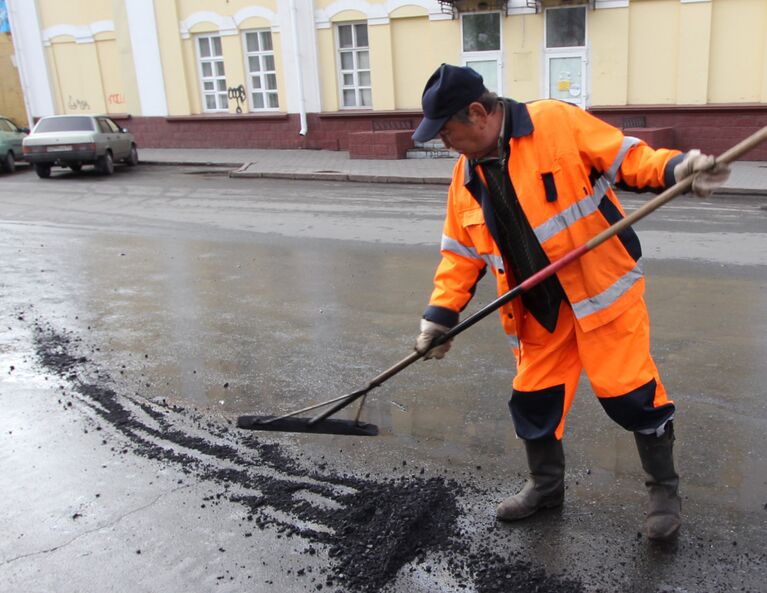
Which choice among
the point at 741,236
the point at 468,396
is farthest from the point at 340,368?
the point at 741,236

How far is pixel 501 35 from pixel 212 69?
8.51 meters

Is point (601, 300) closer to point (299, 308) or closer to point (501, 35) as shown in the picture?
point (299, 308)

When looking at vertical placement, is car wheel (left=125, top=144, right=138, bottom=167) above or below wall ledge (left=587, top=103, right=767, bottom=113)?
below

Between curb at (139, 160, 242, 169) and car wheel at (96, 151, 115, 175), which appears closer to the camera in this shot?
car wheel at (96, 151, 115, 175)

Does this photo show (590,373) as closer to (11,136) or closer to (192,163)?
(192,163)

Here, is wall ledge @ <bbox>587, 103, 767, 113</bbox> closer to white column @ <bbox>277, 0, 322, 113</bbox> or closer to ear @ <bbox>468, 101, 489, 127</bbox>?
white column @ <bbox>277, 0, 322, 113</bbox>

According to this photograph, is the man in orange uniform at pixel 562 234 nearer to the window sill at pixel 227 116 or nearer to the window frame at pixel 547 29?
the window frame at pixel 547 29

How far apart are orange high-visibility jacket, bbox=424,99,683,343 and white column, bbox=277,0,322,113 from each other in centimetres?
1707

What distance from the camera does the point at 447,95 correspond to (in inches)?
105

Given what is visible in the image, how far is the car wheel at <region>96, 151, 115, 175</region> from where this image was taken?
16.8 meters

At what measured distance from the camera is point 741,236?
8305 mm

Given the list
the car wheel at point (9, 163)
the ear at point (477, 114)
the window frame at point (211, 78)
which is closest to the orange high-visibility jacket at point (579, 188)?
the ear at point (477, 114)

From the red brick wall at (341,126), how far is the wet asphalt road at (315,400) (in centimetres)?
699

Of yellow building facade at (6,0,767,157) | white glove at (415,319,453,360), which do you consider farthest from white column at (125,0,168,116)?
white glove at (415,319,453,360)
